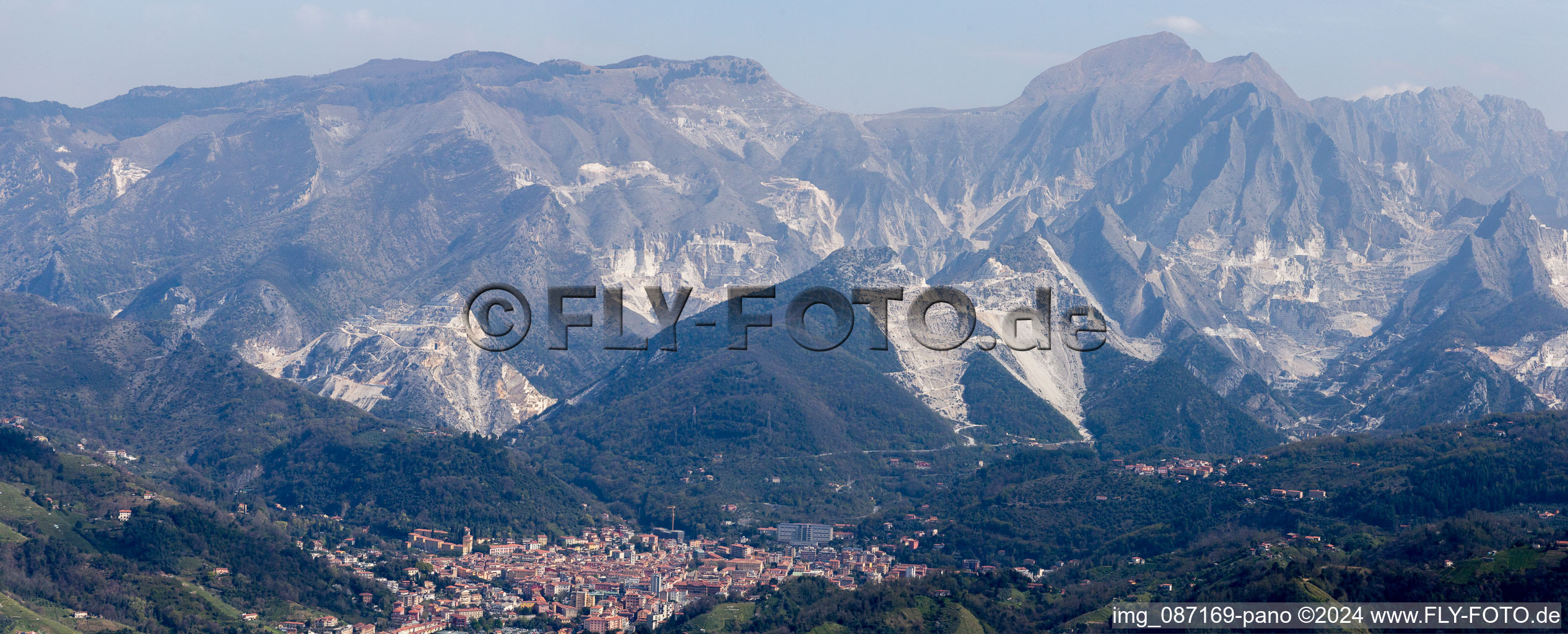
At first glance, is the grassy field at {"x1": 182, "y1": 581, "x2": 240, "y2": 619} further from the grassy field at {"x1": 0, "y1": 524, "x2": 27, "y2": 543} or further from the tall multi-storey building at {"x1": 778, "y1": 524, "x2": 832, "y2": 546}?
the tall multi-storey building at {"x1": 778, "y1": 524, "x2": 832, "y2": 546}

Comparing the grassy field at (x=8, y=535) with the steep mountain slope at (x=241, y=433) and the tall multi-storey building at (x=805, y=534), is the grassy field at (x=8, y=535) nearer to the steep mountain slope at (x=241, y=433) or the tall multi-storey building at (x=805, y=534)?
the steep mountain slope at (x=241, y=433)

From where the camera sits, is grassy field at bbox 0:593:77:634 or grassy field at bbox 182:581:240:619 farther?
grassy field at bbox 182:581:240:619

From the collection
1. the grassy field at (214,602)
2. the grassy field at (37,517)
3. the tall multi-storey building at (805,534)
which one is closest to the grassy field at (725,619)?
the grassy field at (214,602)

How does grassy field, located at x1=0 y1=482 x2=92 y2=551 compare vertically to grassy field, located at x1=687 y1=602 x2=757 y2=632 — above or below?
above

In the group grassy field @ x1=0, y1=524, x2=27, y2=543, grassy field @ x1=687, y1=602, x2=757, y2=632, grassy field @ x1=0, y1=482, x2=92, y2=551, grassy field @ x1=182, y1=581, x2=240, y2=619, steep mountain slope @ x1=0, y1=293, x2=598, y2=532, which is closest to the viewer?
grassy field @ x1=687, y1=602, x2=757, y2=632

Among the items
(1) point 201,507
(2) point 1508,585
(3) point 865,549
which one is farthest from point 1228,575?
(1) point 201,507

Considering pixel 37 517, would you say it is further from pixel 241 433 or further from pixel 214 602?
pixel 241 433

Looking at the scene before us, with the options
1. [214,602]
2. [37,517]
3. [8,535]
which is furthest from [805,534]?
[8,535]

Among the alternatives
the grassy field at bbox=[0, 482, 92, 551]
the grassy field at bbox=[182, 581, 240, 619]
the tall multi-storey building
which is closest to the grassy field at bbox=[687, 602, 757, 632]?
the grassy field at bbox=[182, 581, 240, 619]
